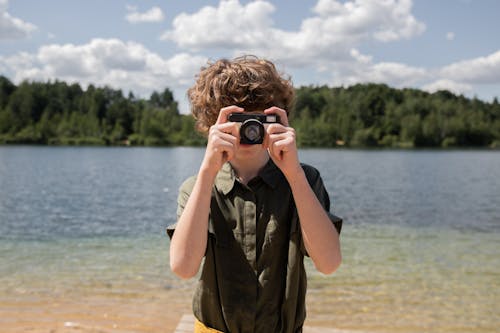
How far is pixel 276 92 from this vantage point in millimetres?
2148

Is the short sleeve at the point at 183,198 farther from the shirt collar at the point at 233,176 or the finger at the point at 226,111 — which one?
the finger at the point at 226,111

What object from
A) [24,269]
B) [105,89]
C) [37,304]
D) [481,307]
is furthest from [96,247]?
[105,89]

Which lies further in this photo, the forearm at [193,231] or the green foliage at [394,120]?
the green foliage at [394,120]

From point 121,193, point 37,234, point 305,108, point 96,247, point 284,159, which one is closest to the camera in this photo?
point 284,159

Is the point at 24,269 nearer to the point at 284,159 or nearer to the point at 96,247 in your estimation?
the point at 96,247

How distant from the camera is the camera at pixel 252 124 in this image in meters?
1.93

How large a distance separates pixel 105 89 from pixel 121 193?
113950mm

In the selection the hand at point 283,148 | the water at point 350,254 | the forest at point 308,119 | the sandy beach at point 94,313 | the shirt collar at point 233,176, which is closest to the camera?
the hand at point 283,148

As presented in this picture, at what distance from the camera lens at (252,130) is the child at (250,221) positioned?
0.08ft

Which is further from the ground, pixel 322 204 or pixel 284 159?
pixel 284 159

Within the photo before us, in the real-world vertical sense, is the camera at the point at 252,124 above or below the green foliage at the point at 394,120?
below

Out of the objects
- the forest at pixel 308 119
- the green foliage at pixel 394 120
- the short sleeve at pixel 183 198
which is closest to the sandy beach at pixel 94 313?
the short sleeve at pixel 183 198

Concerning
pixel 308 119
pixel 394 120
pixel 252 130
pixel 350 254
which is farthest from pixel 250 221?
pixel 394 120

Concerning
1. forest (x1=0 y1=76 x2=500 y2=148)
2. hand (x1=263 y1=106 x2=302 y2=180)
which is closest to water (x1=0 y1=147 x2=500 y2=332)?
hand (x1=263 y1=106 x2=302 y2=180)
